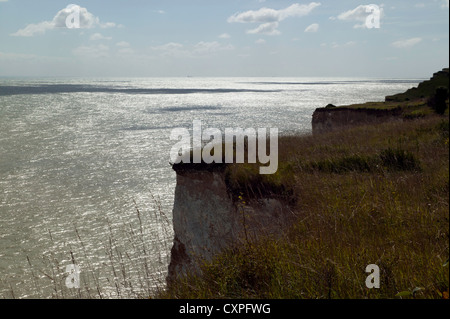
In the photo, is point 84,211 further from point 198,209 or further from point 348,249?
point 348,249

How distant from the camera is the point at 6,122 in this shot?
55.7 meters

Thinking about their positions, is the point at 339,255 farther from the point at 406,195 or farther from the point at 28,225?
the point at 28,225

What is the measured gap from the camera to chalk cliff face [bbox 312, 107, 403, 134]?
86.7 feet

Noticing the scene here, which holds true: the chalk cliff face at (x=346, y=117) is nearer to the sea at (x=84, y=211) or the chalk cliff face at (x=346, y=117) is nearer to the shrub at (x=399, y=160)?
the sea at (x=84, y=211)

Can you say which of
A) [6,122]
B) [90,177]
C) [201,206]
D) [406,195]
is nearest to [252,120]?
[6,122]

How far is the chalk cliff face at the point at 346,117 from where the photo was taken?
26.4 metres

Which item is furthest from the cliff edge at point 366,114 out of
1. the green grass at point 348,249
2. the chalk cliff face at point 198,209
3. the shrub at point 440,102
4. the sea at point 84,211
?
the green grass at point 348,249

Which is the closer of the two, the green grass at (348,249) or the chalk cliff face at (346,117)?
the green grass at (348,249)

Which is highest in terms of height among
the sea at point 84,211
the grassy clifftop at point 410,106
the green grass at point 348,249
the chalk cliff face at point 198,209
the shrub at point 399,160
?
the grassy clifftop at point 410,106

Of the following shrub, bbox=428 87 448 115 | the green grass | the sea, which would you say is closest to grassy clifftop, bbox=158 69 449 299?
the green grass

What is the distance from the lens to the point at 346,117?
28.7m

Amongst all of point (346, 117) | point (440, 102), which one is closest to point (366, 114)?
point (346, 117)

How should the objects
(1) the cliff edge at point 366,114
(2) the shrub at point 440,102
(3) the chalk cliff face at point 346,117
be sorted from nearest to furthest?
(2) the shrub at point 440,102 → (1) the cliff edge at point 366,114 → (3) the chalk cliff face at point 346,117
